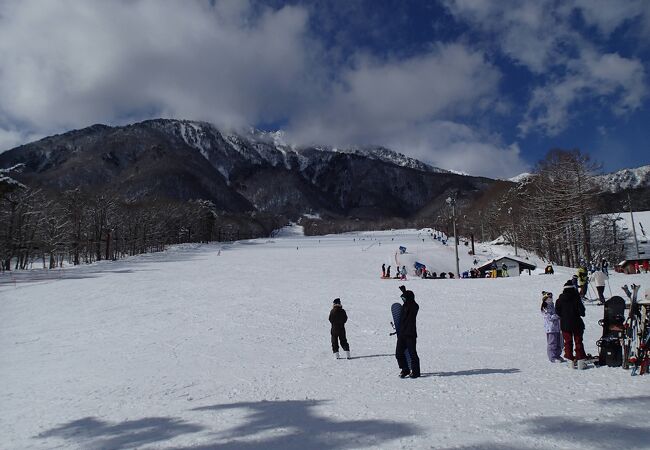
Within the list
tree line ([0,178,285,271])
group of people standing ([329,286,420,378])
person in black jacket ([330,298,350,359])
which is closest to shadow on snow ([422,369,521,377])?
group of people standing ([329,286,420,378])

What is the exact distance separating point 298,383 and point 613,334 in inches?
245

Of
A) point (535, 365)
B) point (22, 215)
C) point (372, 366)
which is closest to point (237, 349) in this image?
point (372, 366)

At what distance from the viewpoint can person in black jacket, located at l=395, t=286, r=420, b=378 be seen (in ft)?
29.2

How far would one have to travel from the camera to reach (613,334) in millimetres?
8500

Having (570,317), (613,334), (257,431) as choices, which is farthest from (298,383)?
(613,334)

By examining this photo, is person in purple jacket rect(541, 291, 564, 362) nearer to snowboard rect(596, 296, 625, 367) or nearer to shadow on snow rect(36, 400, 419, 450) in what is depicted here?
snowboard rect(596, 296, 625, 367)

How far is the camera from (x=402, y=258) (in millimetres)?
57000

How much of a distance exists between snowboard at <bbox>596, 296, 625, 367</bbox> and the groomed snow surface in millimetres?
354

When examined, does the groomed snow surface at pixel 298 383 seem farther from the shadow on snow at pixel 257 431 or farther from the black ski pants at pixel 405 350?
the black ski pants at pixel 405 350

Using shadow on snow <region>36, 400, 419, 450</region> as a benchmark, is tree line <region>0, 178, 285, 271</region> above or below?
above

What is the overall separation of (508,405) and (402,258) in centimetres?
5087

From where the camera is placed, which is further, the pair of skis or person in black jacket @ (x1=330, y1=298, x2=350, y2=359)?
person in black jacket @ (x1=330, y1=298, x2=350, y2=359)

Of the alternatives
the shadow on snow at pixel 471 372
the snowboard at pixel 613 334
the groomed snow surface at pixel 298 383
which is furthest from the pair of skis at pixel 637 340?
the shadow on snow at pixel 471 372

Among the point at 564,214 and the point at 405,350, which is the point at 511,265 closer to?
the point at 564,214
